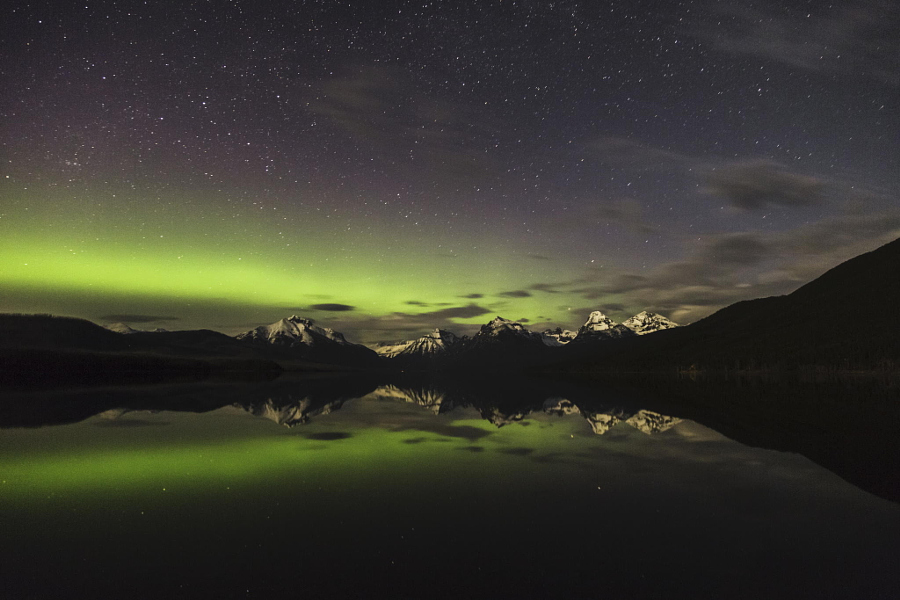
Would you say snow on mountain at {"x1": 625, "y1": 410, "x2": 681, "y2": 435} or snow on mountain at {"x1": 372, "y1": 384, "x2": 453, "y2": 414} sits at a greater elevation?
snow on mountain at {"x1": 625, "y1": 410, "x2": 681, "y2": 435}

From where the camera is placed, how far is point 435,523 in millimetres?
14578

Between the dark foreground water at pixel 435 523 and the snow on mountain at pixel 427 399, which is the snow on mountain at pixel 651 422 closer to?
the dark foreground water at pixel 435 523

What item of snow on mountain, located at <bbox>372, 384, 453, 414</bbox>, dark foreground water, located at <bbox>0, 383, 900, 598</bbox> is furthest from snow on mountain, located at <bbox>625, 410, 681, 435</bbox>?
snow on mountain, located at <bbox>372, 384, 453, 414</bbox>

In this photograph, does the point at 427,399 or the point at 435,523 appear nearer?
the point at 435,523

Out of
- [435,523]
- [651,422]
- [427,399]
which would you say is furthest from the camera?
[427,399]

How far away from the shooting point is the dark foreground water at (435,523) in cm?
1047

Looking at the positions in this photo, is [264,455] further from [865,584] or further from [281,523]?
[865,584]

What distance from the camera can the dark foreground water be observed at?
412 inches

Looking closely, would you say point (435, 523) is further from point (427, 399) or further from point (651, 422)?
point (427, 399)

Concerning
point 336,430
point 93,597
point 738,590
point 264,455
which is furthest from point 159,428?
point 738,590

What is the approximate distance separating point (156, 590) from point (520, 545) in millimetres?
8437

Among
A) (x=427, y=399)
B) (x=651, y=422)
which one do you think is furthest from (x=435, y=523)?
(x=427, y=399)

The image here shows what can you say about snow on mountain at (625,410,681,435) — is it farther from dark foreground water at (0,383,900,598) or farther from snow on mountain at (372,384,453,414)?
snow on mountain at (372,384,453,414)

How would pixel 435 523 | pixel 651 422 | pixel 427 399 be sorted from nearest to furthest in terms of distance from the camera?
1. pixel 435 523
2. pixel 651 422
3. pixel 427 399
